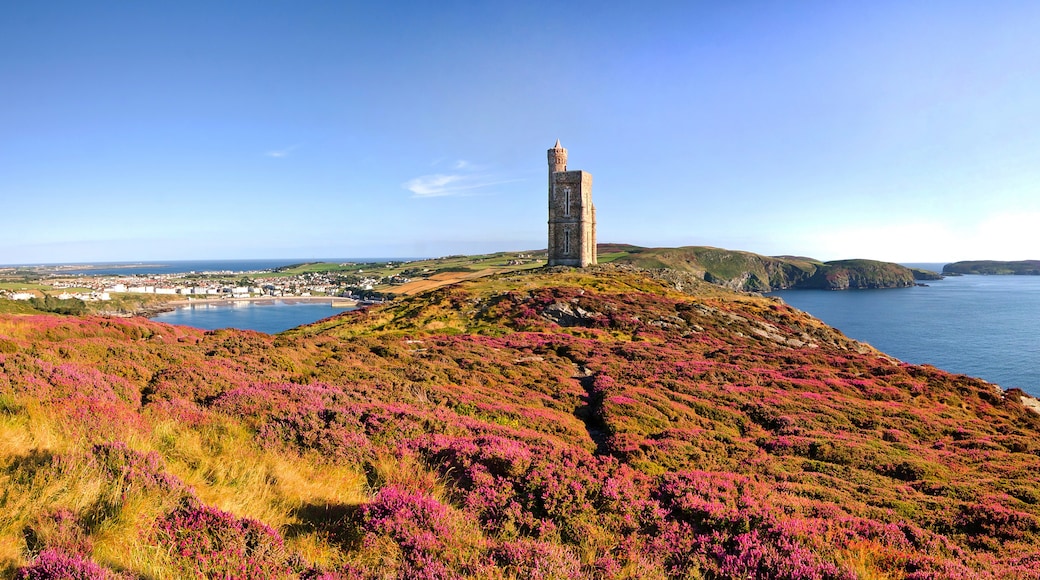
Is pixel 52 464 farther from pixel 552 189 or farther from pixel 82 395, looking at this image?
pixel 552 189

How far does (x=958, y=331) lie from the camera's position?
86125 millimetres

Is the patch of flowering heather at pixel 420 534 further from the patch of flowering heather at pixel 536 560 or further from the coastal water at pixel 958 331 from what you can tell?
the coastal water at pixel 958 331

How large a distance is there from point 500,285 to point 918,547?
4215 cm

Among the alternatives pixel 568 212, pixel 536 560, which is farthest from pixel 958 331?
pixel 536 560

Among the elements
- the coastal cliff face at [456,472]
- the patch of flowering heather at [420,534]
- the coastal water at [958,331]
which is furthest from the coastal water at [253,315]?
the coastal water at [958,331]

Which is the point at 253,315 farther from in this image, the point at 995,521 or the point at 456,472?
the point at 995,521

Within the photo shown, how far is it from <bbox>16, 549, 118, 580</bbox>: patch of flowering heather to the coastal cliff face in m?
0.03

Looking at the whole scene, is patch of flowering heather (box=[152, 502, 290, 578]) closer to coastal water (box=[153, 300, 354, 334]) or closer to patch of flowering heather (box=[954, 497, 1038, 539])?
patch of flowering heather (box=[954, 497, 1038, 539])

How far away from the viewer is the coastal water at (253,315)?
115225mm

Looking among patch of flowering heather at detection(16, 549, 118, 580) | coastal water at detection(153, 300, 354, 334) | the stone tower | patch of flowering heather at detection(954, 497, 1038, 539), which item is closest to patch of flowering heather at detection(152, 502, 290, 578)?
patch of flowering heather at detection(16, 549, 118, 580)

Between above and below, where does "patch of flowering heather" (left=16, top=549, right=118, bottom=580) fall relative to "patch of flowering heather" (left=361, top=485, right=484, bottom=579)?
above

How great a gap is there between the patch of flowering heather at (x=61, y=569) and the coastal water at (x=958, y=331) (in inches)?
2830

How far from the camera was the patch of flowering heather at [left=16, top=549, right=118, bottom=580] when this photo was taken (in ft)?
12.0

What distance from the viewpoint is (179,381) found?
1071 centimetres
